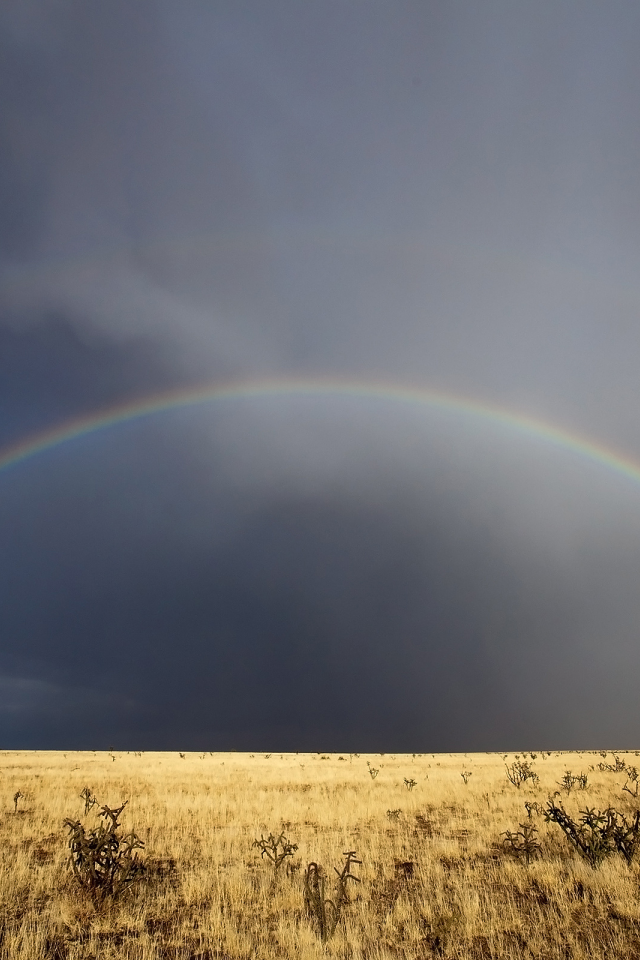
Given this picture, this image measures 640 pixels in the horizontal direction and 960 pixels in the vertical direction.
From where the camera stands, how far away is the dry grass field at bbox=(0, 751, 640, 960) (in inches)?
310

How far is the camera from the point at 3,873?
10.9 meters

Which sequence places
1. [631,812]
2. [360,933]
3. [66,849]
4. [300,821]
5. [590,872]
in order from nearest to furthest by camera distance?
[360,933] < [590,872] < [66,849] < [300,821] < [631,812]

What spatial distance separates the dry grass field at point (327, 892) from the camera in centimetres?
788

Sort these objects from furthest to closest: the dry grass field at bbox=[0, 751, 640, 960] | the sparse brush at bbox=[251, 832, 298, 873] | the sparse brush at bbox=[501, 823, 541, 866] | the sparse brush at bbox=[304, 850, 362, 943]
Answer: the sparse brush at bbox=[501, 823, 541, 866] → the sparse brush at bbox=[251, 832, 298, 873] → the sparse brush at bbox=[304, 850, 362, 943] → the dry grass field at bbox=[0, 751, 640, 960]

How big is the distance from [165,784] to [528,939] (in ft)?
72.1

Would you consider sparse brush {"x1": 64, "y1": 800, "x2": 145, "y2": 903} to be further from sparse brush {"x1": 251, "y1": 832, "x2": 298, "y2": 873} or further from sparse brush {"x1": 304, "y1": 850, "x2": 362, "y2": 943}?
sparse brush {"x1": 304, "y1": 850, "x2": 362, "y2": 943}

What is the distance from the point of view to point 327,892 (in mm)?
9953

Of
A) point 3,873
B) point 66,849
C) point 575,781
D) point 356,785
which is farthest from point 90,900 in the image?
point 575,781

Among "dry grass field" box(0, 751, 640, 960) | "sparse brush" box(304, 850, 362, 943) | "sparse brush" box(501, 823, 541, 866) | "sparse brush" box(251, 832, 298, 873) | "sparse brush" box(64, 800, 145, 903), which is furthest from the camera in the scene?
"sparse brush" box(501, 823, 541, 866)

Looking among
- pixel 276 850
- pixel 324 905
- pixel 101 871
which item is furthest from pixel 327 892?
pixel 101 871

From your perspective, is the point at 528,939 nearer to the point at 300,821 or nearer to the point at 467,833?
the point at 467,833

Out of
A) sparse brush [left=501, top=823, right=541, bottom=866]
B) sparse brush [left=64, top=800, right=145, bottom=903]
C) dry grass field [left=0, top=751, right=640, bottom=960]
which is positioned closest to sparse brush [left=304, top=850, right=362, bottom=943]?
dry grass field [left=0, top=751, right=640, bottom=960]

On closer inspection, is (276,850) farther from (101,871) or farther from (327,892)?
(101,871)

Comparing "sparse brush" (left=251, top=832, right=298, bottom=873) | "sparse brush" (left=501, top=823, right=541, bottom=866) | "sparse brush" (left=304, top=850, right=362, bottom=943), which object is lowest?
"sparse brush" (left=304, top=850, right=362, bottom=943)
